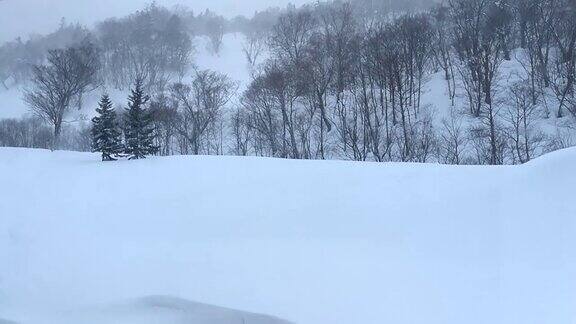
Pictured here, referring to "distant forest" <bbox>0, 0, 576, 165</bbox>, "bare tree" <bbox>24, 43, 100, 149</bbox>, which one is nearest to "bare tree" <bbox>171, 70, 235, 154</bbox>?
"distant forest" <bbox>0, 0, 576, 165</bbox>

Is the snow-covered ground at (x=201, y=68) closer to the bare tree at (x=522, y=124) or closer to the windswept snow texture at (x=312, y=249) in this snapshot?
the bare tree at (x=522, y=124)

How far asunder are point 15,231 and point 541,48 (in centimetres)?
2423

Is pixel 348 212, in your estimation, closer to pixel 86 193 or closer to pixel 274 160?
pixel 274 160

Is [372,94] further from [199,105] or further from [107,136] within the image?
[107,136]

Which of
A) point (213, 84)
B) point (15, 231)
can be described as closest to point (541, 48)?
point (213, 84)

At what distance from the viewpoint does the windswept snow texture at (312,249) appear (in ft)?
15.9

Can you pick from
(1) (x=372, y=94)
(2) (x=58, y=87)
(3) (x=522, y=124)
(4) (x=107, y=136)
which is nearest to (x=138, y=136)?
(4) (x=107, y=136)

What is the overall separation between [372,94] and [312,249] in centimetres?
1884

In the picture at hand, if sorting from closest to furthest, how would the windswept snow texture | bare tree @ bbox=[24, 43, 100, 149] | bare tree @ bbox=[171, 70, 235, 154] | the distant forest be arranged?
the windswept snow texture < the distant forest < bare tree @ bbox=[24, 43, 100, 149] < bare tree @ bbox=[171, 70, 235, 154]

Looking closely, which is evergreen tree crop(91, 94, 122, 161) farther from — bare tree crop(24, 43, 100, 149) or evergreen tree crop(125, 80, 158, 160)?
bare tree crop(24, 43, 100, 149)

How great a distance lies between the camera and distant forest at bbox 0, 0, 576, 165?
1942 cm

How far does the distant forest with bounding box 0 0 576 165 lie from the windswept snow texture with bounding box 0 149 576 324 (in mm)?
10612

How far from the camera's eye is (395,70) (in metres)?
23.4

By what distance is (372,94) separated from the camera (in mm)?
23891
